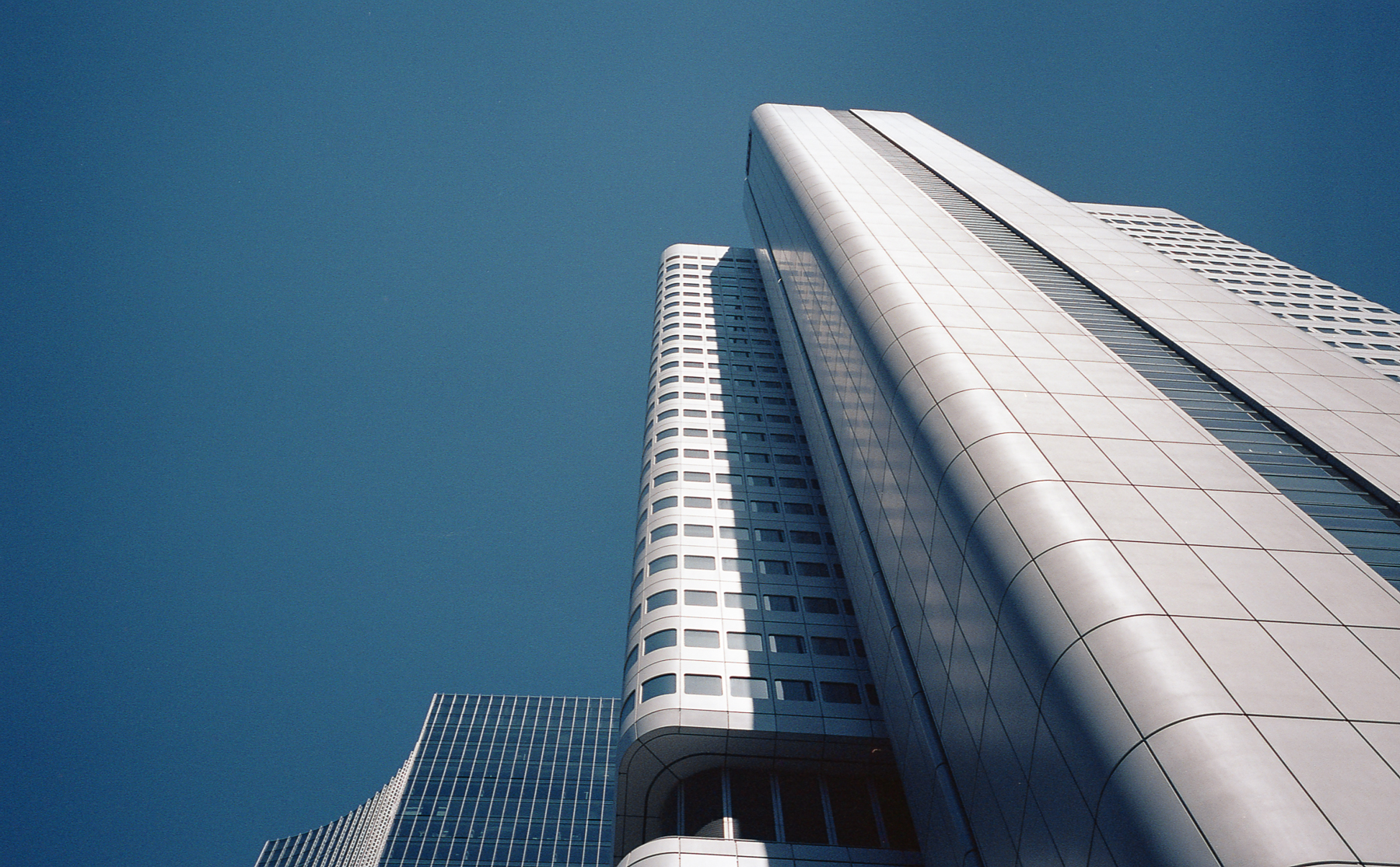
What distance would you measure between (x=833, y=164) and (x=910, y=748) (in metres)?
41.5

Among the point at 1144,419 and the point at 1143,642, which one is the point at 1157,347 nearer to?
the point at 1144,419

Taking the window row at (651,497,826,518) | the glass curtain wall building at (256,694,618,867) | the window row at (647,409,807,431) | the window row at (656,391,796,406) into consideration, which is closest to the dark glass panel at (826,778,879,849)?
the window row at (651,497,826,518)

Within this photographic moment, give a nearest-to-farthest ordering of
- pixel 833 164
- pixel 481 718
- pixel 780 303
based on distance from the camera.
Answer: pixel 833 164 < pixel 780 303 < pixel 481 718

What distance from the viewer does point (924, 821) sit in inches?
971

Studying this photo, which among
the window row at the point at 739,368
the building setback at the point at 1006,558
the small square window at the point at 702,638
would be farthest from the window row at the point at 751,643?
the window row at the point at 739,368

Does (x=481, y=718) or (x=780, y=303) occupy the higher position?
(x=481, y=718)

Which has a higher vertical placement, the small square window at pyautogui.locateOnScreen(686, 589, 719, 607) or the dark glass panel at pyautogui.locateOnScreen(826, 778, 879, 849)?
the small square window at pyautogui.locateOnScreen(686, 589, 719, 607)

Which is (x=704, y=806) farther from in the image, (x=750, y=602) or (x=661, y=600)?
(x=750, y=602)

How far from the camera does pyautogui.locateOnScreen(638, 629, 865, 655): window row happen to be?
33.9 m

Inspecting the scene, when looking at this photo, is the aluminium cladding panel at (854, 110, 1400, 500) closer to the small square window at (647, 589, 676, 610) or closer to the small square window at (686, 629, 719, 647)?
the small square window at (686, 629, 719, 647)

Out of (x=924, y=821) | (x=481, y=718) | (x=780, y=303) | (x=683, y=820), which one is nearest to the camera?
(x=924, y=821)

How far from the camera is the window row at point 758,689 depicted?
3150cm

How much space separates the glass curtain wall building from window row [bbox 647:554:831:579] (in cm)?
9754

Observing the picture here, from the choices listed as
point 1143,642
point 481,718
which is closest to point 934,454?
point 1143,642
